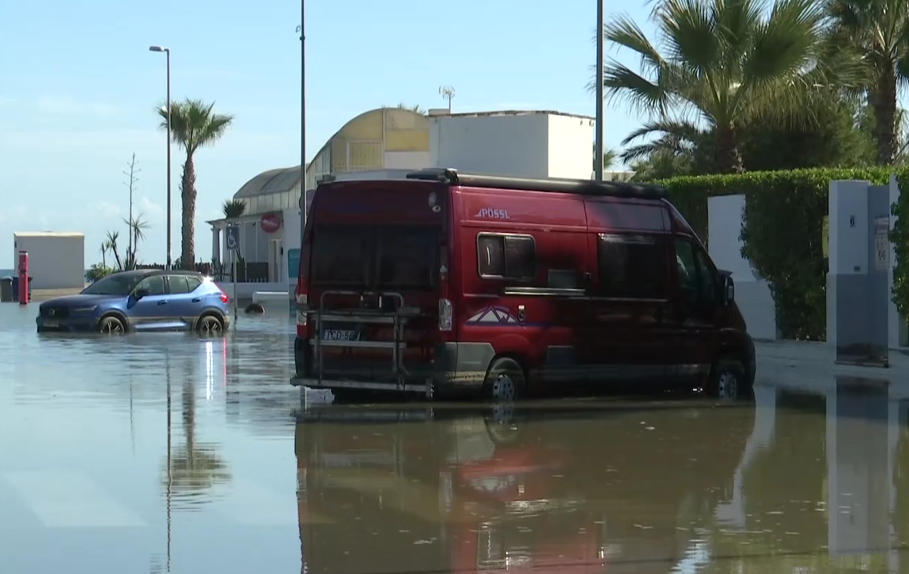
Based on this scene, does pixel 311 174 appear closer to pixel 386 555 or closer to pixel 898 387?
pixel 898 387

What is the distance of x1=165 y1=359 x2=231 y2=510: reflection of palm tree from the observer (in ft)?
32.9

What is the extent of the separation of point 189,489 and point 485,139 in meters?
43.2

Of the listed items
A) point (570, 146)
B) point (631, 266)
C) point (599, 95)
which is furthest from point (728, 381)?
point (570, 146)

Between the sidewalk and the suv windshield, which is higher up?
the suv windshield

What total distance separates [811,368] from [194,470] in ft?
42.8

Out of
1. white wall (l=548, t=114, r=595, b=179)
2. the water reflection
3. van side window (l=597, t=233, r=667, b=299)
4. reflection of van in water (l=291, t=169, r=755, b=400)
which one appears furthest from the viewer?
white wall (l=548, t=114, r=595, b=179)

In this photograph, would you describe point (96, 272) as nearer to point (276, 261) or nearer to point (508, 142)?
point (276, 261)

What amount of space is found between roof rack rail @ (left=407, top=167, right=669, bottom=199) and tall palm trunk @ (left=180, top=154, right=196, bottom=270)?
48.7 m

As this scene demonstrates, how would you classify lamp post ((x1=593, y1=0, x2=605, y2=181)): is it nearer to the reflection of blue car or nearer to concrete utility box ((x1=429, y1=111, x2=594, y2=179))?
the reflection of blue car

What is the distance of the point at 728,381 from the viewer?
17219mm

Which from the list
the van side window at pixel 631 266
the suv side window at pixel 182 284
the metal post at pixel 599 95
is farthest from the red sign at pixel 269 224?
the van side window at pixel 631 266

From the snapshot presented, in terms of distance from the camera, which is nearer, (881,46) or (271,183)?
(881,46)

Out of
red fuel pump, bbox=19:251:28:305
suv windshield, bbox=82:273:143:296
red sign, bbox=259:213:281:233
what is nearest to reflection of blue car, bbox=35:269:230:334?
suv windshield, bbox=82:273:143:296

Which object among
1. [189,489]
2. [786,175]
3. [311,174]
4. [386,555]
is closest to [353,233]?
[189,489]
